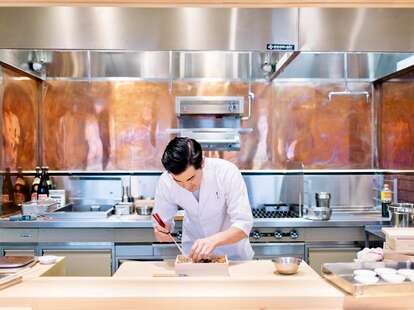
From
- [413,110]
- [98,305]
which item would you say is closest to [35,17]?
[98,305]

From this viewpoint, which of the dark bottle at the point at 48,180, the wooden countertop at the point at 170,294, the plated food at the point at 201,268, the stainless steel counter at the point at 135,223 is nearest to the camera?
the wooden countertop at the point at 170,294

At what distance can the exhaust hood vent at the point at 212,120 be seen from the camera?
385 centimetres

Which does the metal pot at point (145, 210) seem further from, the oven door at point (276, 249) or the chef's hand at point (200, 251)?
the chef's hand at point (200, 251)

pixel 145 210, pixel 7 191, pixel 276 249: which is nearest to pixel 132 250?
pixel 145 210

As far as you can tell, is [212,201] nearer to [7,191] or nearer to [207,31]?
[207,31]

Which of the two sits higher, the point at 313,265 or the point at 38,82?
the point at 38,82

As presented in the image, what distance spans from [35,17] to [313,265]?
9.91 feet

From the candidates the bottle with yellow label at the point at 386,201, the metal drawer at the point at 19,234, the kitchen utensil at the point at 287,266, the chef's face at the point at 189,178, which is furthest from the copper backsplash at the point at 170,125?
the kitchen utensil at the point at 287,266

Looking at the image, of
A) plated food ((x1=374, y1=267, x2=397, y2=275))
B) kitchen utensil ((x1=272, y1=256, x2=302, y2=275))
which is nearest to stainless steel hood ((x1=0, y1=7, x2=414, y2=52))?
kitchen utensil ((x1=272, y1=256, x2=302, y2=275))

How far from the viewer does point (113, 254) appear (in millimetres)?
3398

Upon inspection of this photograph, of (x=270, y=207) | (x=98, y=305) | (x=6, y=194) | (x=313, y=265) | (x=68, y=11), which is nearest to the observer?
(x=98, y=305)

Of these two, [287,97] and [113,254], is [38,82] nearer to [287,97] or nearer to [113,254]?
[113,254]

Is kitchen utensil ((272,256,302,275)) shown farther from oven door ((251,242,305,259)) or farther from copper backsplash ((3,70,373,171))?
copper backsplash ((3,70,373,171))

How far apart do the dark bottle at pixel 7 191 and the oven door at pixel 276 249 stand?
7.37 feet
